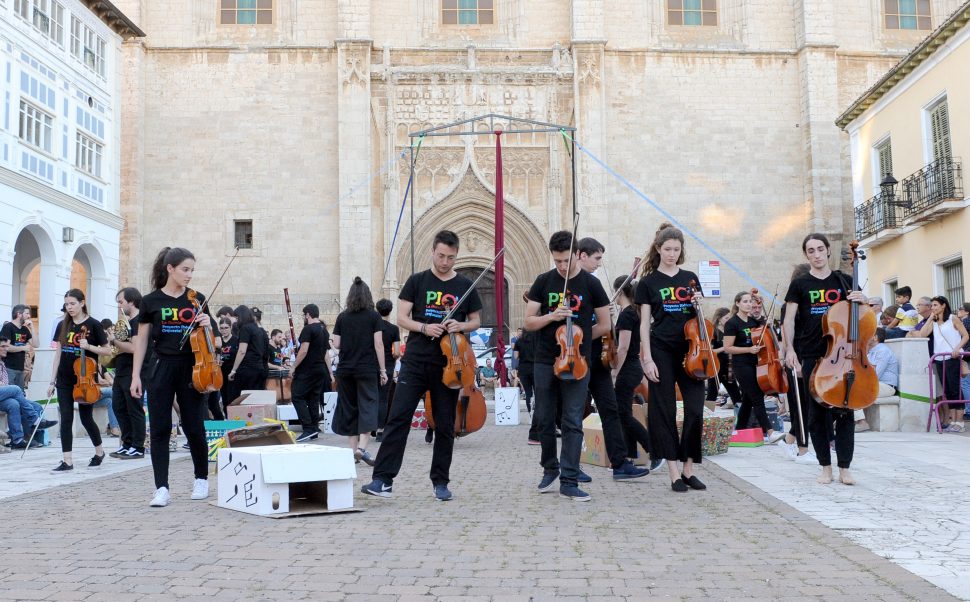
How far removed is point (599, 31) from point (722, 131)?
466 centimetres

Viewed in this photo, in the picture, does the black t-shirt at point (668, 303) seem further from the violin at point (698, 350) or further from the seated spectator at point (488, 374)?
the seated spectator at point (488, 374)

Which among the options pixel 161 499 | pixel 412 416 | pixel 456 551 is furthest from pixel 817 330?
pixel 161 499

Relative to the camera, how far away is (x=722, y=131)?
2731cm

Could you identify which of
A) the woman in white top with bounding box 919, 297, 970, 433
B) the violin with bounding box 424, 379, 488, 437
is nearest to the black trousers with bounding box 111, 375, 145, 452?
the violin with bounding box 424, 379, 488, 437

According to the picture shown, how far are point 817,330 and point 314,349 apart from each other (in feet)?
24.2

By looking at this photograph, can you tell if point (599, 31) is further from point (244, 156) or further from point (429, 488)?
point (429, 488)

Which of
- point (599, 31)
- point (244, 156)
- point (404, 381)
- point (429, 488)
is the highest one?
point (599, 31)

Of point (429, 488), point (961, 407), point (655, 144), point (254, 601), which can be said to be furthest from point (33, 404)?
point (655, 144)

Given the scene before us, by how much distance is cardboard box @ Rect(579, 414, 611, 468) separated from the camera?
8828mm

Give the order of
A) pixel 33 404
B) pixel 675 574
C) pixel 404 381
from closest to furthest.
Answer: pixel 675 574 → pixel 404 381 → pixel 33 404

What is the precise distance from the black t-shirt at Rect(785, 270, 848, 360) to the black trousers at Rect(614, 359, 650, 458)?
179 cm

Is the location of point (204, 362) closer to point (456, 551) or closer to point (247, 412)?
point (456, 551)

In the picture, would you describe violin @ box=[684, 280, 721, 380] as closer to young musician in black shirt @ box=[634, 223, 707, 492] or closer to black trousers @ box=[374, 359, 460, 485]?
young musician in black shirt @ box=[634, 223, 707, 492]

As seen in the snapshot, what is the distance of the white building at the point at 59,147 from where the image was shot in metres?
20.7
